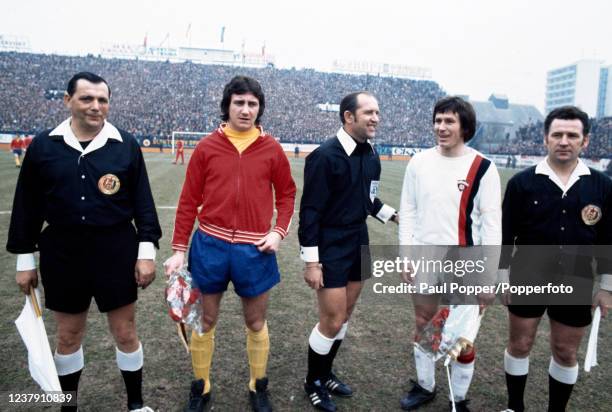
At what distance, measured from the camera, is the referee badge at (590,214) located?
300cm

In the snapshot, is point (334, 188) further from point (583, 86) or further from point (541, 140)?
point (583, 86)

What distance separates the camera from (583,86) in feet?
331

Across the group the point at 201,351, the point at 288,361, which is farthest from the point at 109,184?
the point at 288,361

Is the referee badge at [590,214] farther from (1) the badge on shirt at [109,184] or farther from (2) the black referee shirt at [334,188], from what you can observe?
(1) the badge on shirt at [109,184]

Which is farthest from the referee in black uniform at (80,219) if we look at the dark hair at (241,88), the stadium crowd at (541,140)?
the stadium crowd at (541,140)

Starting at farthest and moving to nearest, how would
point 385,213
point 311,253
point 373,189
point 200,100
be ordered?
point 200,100 < point 385,213 < point 373,189 < point 311,253

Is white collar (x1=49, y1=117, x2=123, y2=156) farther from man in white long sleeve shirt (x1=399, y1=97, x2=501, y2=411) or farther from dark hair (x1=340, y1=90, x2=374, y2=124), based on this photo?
man in white long sleeve shirt (x1=399, y1=97, x2=501, y2=411)

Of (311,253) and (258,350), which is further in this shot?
(258,350)

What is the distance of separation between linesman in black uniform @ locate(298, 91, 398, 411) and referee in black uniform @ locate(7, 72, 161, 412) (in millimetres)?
1170

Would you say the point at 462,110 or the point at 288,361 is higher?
the point at 462,110

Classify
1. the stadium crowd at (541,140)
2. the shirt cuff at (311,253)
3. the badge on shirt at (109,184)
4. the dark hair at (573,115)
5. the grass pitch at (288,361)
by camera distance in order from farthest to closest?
1. the stadium crowd at (541,140)
2. the grass pitch at (288,361)
3. the shirt cuff at (311,253)
4. the dark hair at (573,115)
5. the badge on shirt at (109,184)

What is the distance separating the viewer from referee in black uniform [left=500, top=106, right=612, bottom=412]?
3010 millimetres

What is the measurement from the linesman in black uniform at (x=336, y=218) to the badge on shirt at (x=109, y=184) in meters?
1.28

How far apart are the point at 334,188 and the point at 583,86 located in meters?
118
